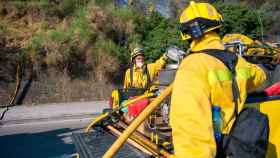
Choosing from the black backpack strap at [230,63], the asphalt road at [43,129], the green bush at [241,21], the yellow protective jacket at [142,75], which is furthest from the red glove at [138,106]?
the green bush at [241,21]

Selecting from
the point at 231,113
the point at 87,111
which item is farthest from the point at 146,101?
the point at 87,111

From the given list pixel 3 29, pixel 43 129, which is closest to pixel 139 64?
pixel 43 129

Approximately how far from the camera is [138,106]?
332cm

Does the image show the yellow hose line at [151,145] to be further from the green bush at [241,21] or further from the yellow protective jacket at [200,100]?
the green bush at [241,21]

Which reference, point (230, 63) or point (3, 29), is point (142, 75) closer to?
point (230, 63)

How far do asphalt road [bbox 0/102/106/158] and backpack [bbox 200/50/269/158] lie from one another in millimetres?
4692

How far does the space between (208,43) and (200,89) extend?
39cm

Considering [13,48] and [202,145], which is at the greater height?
[13,48]

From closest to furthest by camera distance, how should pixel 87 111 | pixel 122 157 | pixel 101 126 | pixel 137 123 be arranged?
pixel 137 123, pixel 122 157, pixel 101 126, pixel 87 111

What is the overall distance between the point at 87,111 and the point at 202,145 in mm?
9695

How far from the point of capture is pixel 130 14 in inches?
637

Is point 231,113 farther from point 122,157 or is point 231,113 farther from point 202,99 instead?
point 122,157

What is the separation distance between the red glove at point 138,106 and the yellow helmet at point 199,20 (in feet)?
4.34

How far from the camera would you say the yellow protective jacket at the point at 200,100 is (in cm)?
177
